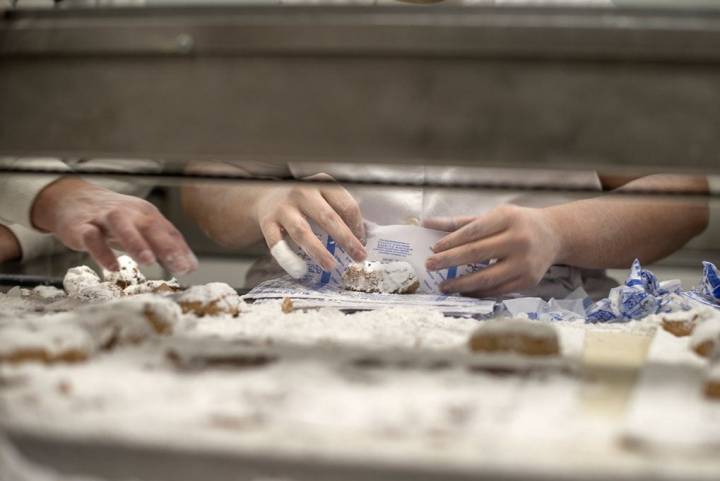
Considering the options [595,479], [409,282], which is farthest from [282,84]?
[409,282]

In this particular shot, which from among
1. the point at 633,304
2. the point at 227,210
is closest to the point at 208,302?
the point at 633,304

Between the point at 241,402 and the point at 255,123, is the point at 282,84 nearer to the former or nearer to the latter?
the point at 255,123

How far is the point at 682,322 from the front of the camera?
2.73 feet

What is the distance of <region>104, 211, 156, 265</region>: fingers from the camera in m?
0.92

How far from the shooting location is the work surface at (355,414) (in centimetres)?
47

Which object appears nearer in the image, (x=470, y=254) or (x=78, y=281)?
(x=78, y=281)

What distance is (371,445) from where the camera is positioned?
18.9 inches

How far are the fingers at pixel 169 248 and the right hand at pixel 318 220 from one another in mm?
259

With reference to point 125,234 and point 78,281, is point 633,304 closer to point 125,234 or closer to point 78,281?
point 125,234

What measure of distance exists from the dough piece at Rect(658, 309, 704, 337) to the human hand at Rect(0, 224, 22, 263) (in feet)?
4.13

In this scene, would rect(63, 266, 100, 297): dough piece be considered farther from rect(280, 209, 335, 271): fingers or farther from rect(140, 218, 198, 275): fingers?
rect(280, 209, 335, 271): fingers

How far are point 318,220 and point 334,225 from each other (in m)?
0.03

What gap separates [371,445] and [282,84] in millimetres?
302

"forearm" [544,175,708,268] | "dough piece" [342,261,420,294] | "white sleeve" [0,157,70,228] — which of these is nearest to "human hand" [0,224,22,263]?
"white sleeve" [0,157,70,228]
